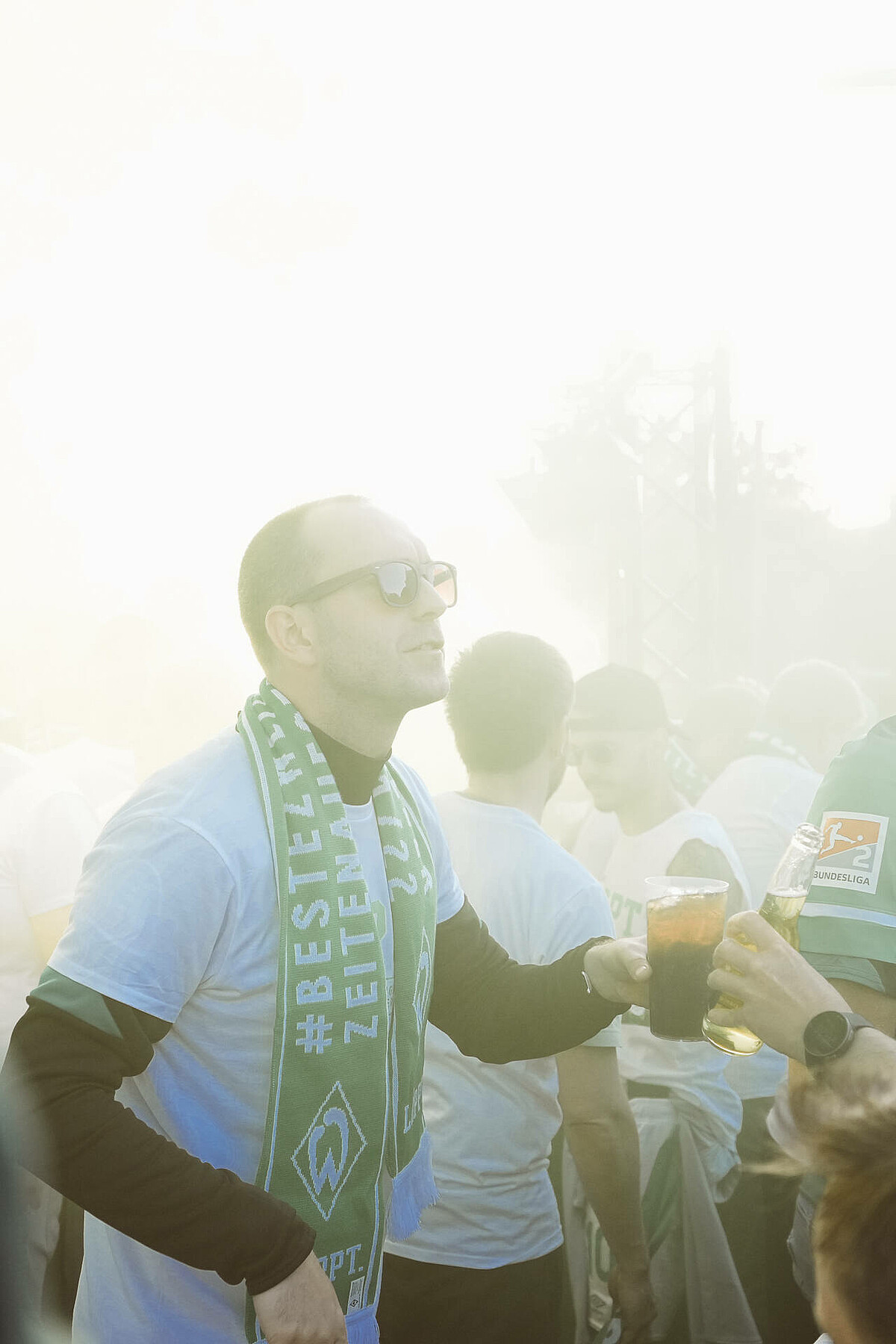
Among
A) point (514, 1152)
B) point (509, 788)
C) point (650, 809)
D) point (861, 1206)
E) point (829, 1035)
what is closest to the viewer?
point (861, 1206)

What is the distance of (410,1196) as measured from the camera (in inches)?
64.7

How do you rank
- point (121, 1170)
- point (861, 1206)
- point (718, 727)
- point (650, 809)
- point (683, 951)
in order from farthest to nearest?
point (718, 727) < point (650, 809) < point (683, 951) < point (121, 1170) < point (861, 1206)

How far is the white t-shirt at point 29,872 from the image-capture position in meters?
2.31

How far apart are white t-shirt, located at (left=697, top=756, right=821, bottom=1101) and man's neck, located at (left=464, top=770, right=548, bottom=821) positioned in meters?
1.08

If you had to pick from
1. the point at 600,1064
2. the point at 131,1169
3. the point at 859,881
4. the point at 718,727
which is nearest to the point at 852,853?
the point at 859,881

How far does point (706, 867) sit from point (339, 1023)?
1392 millimetres

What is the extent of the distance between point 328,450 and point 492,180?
6.27ft

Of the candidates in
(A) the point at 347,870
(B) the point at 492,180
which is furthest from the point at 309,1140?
(B) the point at 492,180

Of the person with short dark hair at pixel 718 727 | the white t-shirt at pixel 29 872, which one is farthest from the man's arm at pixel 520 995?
the person with short dark hair at pixel 718 727

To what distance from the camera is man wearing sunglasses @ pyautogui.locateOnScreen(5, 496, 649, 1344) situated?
3.96 ft

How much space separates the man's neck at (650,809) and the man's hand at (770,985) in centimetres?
129

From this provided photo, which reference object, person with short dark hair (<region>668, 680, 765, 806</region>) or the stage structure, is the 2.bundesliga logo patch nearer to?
person with short dark hair (<region>668, 680, 765, 806</region>)

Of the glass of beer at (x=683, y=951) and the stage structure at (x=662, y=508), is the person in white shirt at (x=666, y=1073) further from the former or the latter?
the stage structure at (x=662, y=508)

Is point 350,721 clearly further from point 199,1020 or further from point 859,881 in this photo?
point 859,881
